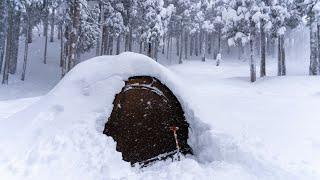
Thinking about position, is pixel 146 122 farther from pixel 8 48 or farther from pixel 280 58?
pixel 280 58

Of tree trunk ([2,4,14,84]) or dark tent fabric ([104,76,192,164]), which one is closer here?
dark tent fabric ([104,76,192,164])

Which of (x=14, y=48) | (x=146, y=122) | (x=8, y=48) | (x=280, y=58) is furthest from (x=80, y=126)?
(x=14, y=48)

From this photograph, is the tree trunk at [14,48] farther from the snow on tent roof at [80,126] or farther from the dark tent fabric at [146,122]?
the dark tent fabric at [146,122]

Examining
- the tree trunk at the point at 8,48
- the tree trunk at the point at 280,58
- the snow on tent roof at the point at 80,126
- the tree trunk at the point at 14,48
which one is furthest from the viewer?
the tree trunk at the point at 14,48

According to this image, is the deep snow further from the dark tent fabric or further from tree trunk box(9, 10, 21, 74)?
tree trunk box(9, 10, 21, 74)

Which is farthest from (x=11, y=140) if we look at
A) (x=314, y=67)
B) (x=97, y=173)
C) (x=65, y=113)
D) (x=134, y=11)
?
(x=134, y=11)

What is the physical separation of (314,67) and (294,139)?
784 inches

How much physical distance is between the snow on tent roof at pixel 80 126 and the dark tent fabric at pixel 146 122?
172 mm

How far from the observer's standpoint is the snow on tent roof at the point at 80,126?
7621mm

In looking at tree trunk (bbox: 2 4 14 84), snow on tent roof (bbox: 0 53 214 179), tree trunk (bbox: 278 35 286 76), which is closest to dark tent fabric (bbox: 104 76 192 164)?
snow on tent roof (bbox: 0 53 214 179)

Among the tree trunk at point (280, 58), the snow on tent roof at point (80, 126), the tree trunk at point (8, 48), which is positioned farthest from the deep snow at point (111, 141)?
the tree trunk at point (280, 58)

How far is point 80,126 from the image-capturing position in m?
8.47

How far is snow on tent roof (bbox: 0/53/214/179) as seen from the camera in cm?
762

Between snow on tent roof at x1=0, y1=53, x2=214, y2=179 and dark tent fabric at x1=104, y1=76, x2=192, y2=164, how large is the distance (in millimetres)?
172
